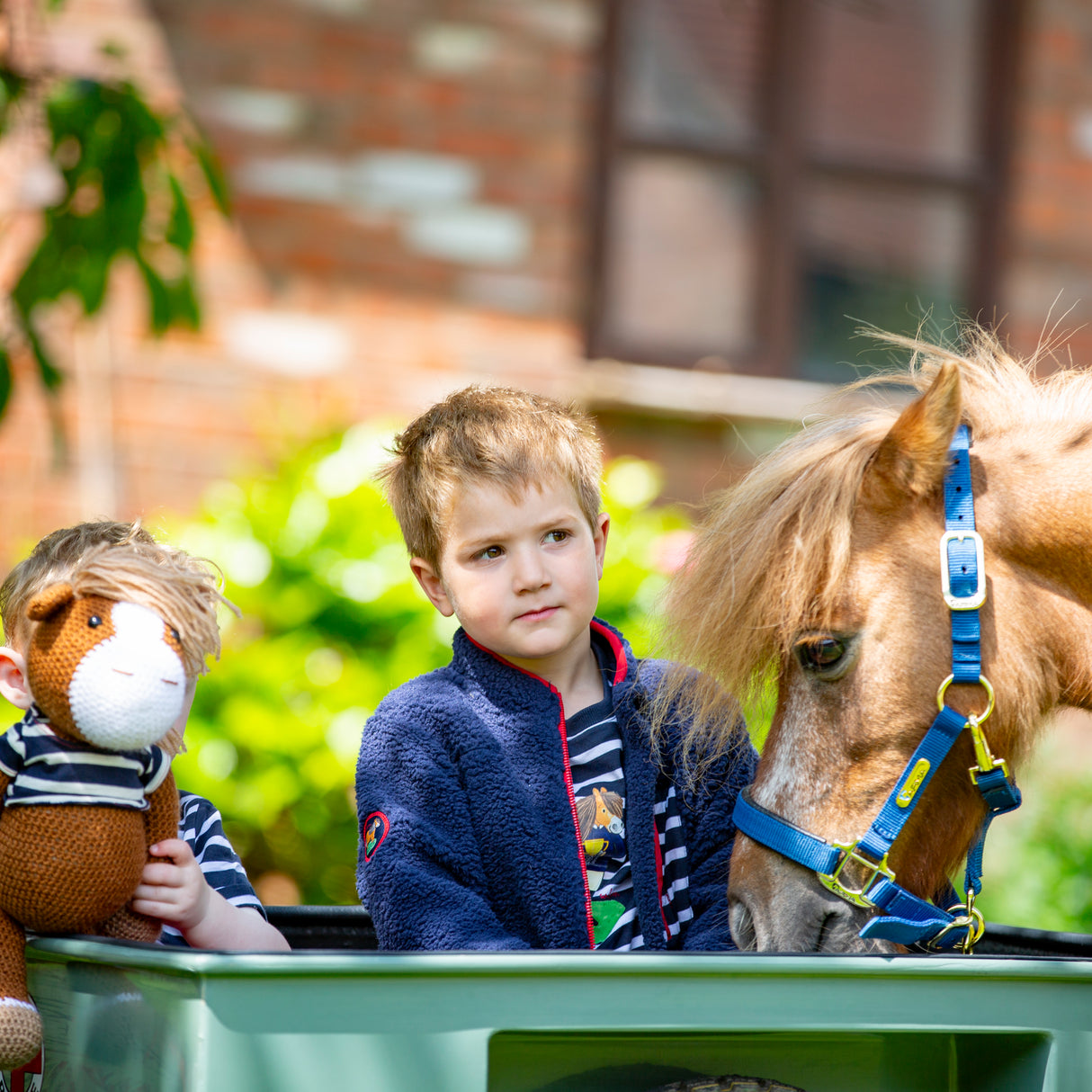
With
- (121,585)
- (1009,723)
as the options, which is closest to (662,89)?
(1009,723)

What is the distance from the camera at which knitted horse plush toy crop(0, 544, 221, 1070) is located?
1.14 m

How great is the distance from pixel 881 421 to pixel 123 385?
3250 mm

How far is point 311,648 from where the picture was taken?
3488mm

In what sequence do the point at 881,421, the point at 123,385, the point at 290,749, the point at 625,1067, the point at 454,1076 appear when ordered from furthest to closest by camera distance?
the point at 123,385, the point at 290,749, the point at 881,421, the point at 625,1067, the point at 454,1076

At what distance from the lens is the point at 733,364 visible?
496 cm

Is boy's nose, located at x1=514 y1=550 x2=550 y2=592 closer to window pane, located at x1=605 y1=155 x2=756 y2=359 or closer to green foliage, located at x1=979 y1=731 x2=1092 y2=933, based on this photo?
green foliage, located at x1=979 y1=731 x2=1092 y2=933

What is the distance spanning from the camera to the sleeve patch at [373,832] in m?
1.53

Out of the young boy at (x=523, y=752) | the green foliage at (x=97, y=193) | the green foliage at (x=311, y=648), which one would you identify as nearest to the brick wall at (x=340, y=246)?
the green foliage at (x=311, y=648)

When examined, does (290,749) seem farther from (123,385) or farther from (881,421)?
(881,421)

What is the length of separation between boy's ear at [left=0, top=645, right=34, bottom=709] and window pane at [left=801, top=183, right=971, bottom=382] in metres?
4.12

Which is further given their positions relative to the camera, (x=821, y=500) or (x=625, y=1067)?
(x=821, y=500)

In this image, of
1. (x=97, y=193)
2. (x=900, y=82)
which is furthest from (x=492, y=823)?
(x=900, y=82)

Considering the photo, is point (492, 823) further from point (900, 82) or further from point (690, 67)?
point (900, 82)

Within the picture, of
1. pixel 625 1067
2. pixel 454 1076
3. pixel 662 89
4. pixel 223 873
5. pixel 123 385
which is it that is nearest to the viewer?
pixel 454 1076
